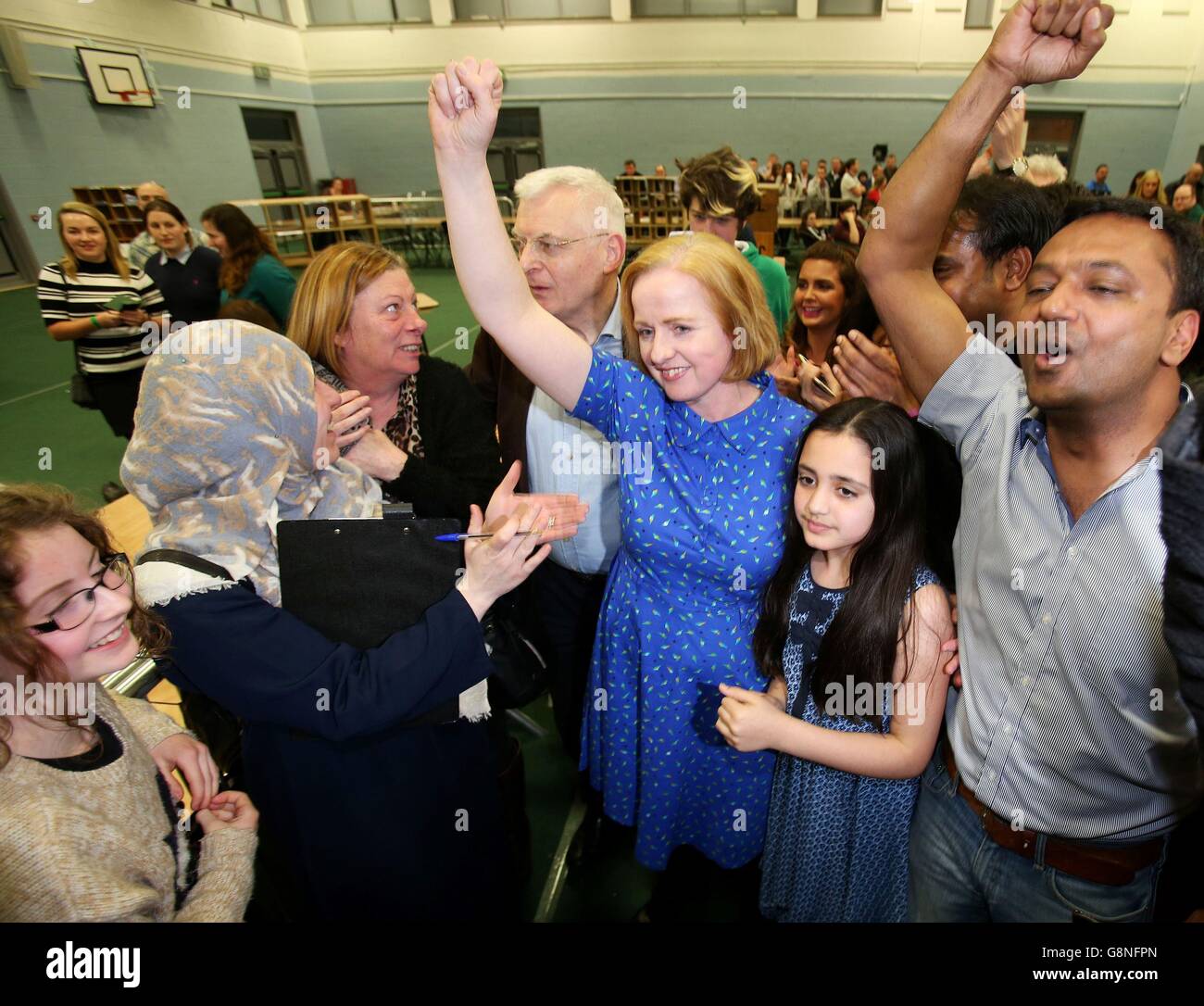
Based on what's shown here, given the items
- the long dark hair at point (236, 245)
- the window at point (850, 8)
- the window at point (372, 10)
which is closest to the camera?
the long dark hair at point (236, 245)

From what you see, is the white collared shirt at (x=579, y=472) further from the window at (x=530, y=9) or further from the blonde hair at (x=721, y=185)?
the window at (x=530, y=9)

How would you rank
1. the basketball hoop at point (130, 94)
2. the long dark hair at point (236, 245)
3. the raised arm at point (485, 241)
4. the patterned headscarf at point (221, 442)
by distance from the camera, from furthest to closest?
the basketball hoop at point (130, 94), the long dark hair at point (236, 245), the raised arm at point (485, 241), the patterned headscarf at point (221, 442)

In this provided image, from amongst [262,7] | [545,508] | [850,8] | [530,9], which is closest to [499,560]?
[545,508]

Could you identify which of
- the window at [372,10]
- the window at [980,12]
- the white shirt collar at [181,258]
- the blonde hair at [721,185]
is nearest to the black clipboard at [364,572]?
the blonde hair at [721,185]

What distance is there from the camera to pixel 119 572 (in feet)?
3.63

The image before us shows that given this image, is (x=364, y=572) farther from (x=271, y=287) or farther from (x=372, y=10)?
(x=372, y=10)

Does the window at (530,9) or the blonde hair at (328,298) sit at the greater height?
the window at (530,9)

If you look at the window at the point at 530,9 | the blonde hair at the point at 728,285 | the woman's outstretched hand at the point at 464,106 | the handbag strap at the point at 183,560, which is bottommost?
the handbag strap at the point at 183,560

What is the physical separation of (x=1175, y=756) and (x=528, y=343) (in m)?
1.34

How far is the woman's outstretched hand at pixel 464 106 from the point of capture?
1.17 m

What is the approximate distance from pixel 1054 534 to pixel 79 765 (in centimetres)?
167

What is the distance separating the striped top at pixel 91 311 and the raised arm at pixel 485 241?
4189mm

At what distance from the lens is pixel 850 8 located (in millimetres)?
15414
